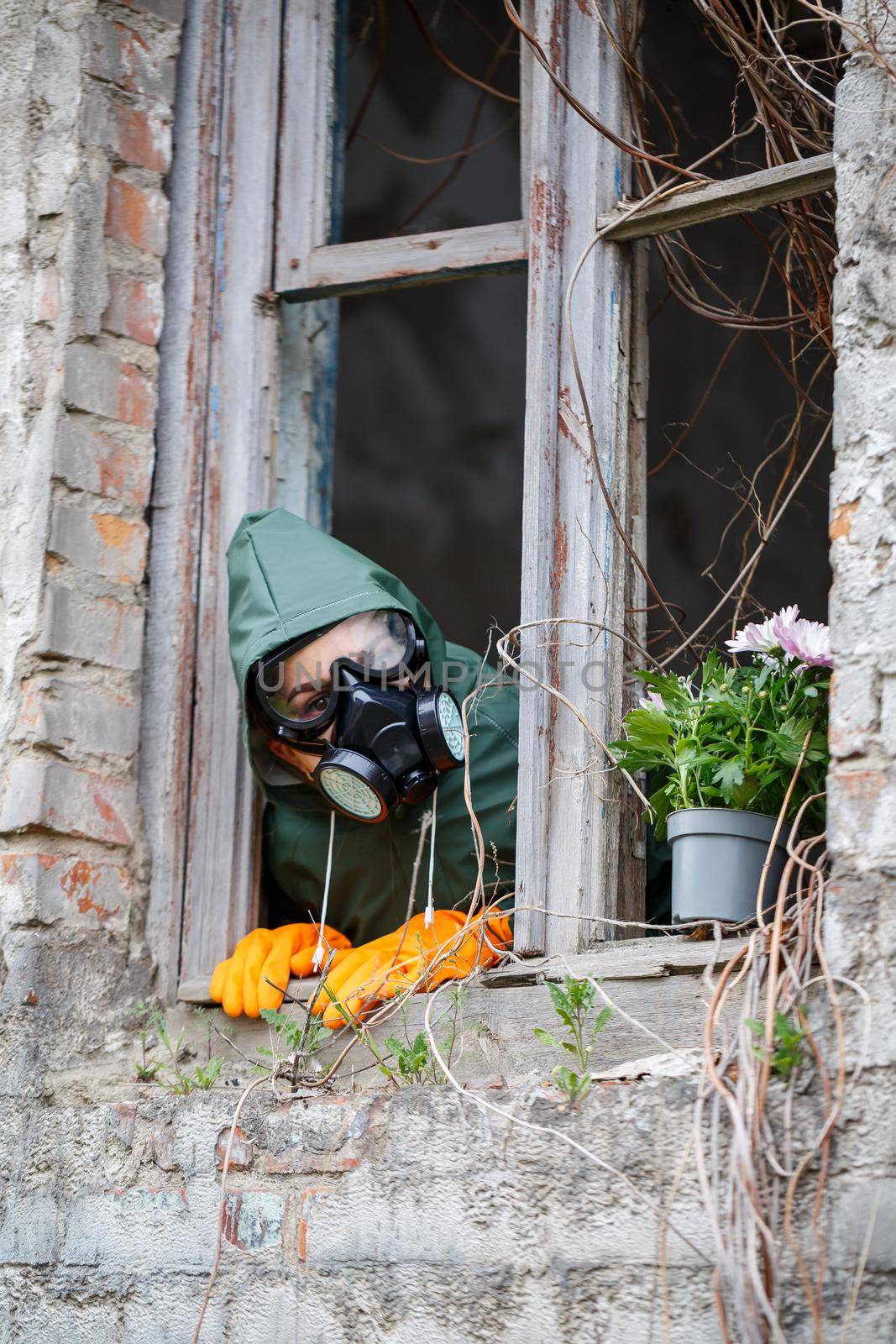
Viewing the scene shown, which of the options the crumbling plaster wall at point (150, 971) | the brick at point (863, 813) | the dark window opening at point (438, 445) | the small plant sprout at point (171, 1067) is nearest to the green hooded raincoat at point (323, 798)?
the crumbling plaster wall at point (150, 971)

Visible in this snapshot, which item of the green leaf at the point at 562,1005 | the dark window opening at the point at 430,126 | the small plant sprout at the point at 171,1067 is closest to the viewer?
the green leaf at the point at 562,1005

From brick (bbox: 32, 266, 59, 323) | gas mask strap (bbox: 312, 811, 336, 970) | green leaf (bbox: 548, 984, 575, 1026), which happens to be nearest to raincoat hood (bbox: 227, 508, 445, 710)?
gas mask strap (bbox: 312, 811, 336, 970)

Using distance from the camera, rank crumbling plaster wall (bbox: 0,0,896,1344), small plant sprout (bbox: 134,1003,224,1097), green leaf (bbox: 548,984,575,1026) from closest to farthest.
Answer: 1. crumbling plaster wall (bbox: 0,0,896,1344)
2. green leaf (bbox: 548,984,575,1026)
3. small plant sprout (bbox: 134,1003,224,1097)

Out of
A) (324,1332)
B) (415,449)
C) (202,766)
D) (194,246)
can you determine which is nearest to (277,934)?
(202,766)

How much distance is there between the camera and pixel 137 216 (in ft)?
8.87

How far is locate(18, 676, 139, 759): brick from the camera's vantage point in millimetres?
2445

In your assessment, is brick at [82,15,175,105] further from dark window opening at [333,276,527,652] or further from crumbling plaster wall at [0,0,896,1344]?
dark window opening at [333,276,527,652]

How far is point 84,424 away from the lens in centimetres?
259

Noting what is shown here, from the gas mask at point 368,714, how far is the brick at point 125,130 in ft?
3.15

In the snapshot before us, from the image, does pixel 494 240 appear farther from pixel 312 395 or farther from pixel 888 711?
pixel 888 711

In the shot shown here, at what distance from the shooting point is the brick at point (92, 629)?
2.48 m

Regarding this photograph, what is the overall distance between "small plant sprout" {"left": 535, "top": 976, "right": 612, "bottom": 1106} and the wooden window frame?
151 mm

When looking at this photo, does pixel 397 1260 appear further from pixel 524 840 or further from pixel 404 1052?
pixel 524 840

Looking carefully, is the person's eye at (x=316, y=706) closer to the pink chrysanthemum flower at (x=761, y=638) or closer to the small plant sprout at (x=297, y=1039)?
the small plant sprout at (x=297, y=1039)
